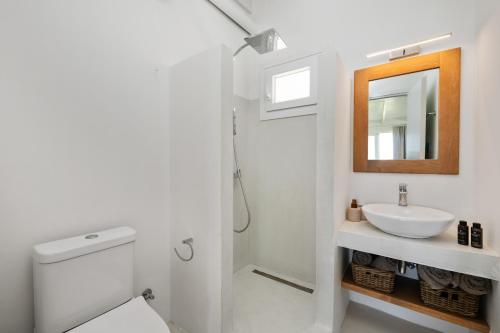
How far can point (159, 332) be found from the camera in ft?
3.12

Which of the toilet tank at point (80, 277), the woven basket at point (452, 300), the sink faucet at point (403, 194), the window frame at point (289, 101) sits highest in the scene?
the window frame at point (289, 101)

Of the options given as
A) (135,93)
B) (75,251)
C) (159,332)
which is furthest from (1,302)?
(135,93)

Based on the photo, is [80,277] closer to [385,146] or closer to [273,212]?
[273,212]

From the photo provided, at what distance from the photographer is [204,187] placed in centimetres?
137

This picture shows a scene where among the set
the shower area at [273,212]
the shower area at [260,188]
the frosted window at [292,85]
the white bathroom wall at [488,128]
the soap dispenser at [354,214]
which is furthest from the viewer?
the frosted window at [292,85]

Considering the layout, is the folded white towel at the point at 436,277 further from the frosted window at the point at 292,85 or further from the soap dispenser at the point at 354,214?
the frosted window at the point at 292,85

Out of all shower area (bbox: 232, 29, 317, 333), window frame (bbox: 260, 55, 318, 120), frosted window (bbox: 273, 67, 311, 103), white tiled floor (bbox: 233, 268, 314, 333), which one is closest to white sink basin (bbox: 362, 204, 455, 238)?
shower area (bbox: 232, 29, 317, 333)

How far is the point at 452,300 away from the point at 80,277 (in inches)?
81.2

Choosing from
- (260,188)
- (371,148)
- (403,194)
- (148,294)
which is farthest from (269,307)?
(371,148)

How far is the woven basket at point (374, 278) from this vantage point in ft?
4.62

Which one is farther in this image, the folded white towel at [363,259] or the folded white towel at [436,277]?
the folded white towel at [363,259]

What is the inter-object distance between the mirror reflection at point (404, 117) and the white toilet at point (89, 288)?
1907 millimetres

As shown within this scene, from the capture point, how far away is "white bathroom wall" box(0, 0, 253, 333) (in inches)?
39.1

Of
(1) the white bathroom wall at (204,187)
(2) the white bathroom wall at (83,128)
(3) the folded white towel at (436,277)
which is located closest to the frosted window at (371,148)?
(3) the folded white towel at (436,277)
